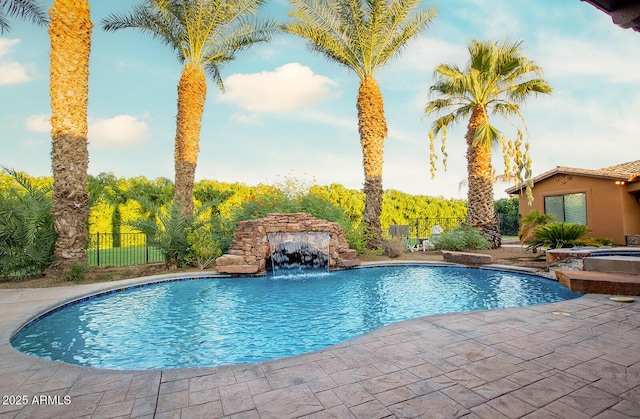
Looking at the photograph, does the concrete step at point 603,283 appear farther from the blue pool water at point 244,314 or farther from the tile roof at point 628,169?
the tile roof at point 628,169

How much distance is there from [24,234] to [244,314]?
695 centimetres

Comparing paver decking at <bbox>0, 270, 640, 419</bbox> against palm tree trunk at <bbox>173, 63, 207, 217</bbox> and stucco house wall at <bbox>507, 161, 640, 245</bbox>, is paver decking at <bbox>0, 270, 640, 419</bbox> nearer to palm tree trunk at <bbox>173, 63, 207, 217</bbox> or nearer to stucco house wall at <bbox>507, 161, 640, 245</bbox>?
palm tree trunk at <bbox>173, 63, 207, 217</bbox>

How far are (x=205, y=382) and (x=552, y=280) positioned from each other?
28.7 ft

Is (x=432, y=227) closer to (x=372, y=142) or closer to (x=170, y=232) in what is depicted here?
(x=372, y=142)

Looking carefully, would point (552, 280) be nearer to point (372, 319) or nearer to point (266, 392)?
point (372, 319)

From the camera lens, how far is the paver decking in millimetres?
2262

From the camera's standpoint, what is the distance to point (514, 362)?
299 cm

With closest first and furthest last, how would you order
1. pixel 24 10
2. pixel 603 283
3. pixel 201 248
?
1. pixel 603 283
2. pixel 24 10
3. pixel 201 248

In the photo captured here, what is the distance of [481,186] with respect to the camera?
51.0ft

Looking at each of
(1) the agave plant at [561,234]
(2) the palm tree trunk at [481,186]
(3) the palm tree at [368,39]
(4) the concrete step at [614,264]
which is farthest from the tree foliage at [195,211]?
(4) the concrete step at [614,264]

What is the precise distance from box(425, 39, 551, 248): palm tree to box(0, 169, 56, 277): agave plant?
A: 1374 centimetres

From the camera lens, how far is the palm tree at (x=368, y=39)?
497 inches

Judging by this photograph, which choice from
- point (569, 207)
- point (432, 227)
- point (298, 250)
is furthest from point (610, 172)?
point (298, 250)

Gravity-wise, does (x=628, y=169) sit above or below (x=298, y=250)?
above
